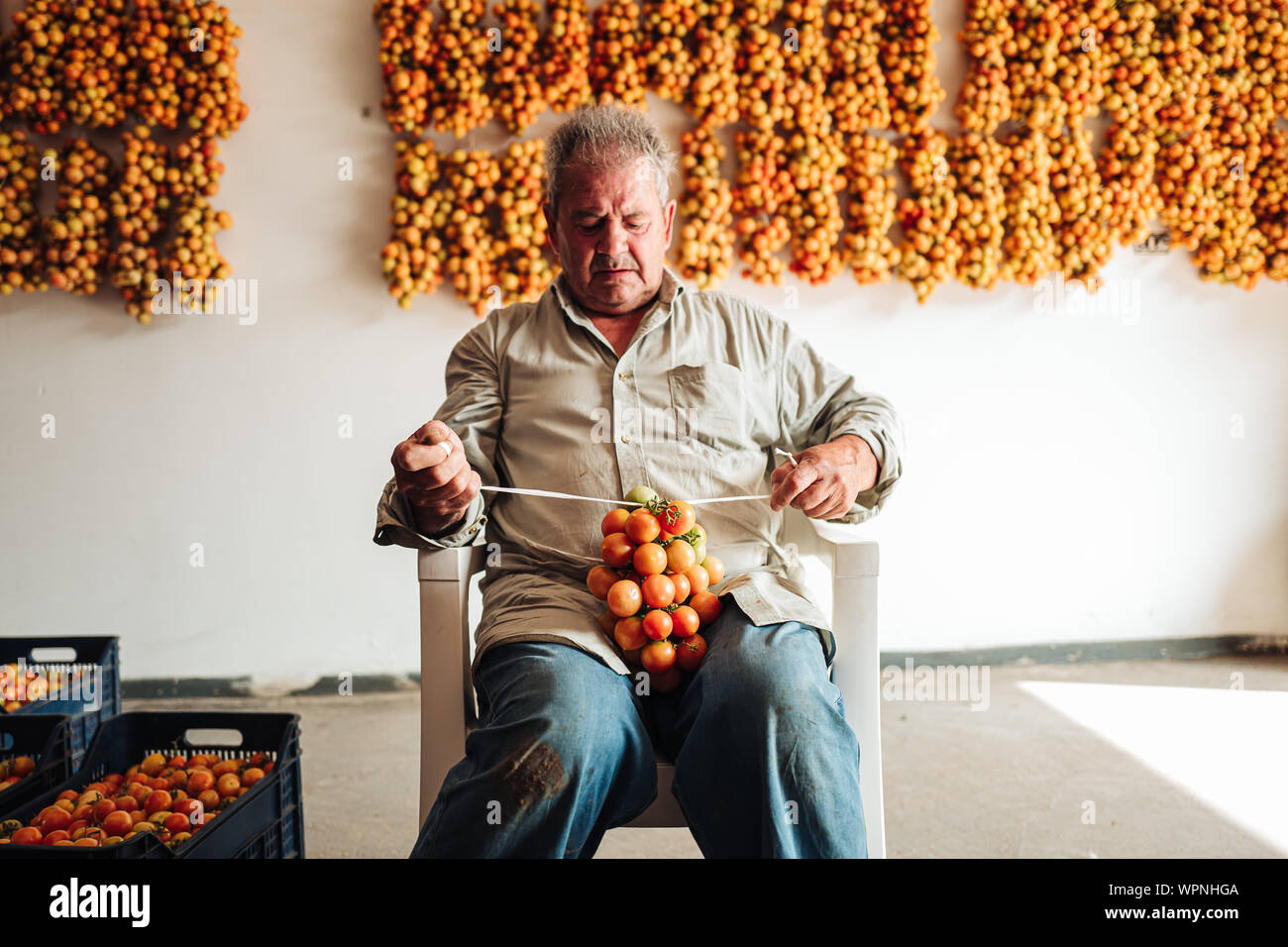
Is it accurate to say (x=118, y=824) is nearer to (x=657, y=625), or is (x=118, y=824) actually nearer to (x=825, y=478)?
(x=657, y=625)

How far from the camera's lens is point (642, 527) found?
1.38 metres

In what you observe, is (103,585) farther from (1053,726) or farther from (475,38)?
(1053,726)

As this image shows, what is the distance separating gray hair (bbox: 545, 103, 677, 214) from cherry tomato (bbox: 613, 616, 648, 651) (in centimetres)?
78

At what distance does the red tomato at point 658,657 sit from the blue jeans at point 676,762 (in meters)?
0.05

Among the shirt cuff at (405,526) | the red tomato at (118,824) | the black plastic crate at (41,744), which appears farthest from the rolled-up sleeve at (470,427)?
the black plastic crate at (41,744)

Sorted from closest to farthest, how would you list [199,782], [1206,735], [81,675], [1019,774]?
[199,782] < [81,675] < [1019,774] < [1206,735]

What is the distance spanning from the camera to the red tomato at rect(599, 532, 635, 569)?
1387 millimetres

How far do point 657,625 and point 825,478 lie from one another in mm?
348

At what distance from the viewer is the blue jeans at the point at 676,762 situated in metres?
1.14

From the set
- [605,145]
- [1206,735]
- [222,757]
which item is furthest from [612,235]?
[1206,735]

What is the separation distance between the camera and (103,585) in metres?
2.94

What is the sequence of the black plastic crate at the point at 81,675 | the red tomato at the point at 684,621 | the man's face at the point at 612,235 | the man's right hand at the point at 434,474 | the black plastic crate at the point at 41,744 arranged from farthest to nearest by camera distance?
the black plastic crate at the point at 81,675 < the black plastic crate at the point at 41,744 < the man's face at the point at 612,235 < the red tomato at the point at 684,621 < the man's right hand at the point at 434,474

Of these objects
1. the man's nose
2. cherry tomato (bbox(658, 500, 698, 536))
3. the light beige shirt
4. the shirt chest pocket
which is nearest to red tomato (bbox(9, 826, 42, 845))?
the light beige shirt

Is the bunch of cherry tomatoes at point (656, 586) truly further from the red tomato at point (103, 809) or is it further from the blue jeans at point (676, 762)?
the red tomato at point (103, 809)
